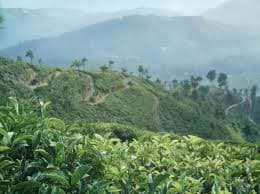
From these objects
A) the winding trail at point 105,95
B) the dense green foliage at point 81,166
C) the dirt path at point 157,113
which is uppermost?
the dense green foliage at point 81,166

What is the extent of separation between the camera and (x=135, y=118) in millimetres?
104688

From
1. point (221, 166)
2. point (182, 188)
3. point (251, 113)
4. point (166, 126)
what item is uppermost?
point (182, 188)

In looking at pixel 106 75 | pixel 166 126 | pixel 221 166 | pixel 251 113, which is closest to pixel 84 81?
pixel 106 75

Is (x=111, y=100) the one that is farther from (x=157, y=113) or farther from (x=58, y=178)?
(x=58, y=178)

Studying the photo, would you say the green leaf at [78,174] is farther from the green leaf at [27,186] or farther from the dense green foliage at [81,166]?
the green leaf at [27,186]

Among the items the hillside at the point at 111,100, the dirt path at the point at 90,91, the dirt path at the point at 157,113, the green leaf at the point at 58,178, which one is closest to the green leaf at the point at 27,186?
the green leaf at the point at 58,178

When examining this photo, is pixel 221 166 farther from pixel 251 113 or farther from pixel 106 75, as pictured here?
pixel 251 113

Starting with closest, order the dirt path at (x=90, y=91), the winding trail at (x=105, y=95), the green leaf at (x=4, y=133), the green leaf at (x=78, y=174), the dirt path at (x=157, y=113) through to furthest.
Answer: the green leaf at (x=78, y=174), the green leaf at (x=4, y=133), the winding trail at (x=105, y=95), the dirt path at (x=157, y=113), the dirt path at (x=90, y=91)

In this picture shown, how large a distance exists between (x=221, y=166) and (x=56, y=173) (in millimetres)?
4405

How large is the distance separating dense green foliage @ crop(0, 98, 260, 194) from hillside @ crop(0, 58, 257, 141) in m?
81.7

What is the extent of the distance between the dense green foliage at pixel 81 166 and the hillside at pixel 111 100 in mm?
81748

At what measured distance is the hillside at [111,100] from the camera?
9688 centimetres

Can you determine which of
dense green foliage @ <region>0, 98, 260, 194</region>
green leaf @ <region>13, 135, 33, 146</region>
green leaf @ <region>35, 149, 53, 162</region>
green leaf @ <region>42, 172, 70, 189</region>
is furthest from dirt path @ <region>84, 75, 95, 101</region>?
green leaf @ <region>42, 172, 70, 189</region>

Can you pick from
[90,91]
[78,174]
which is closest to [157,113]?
[90,91]
